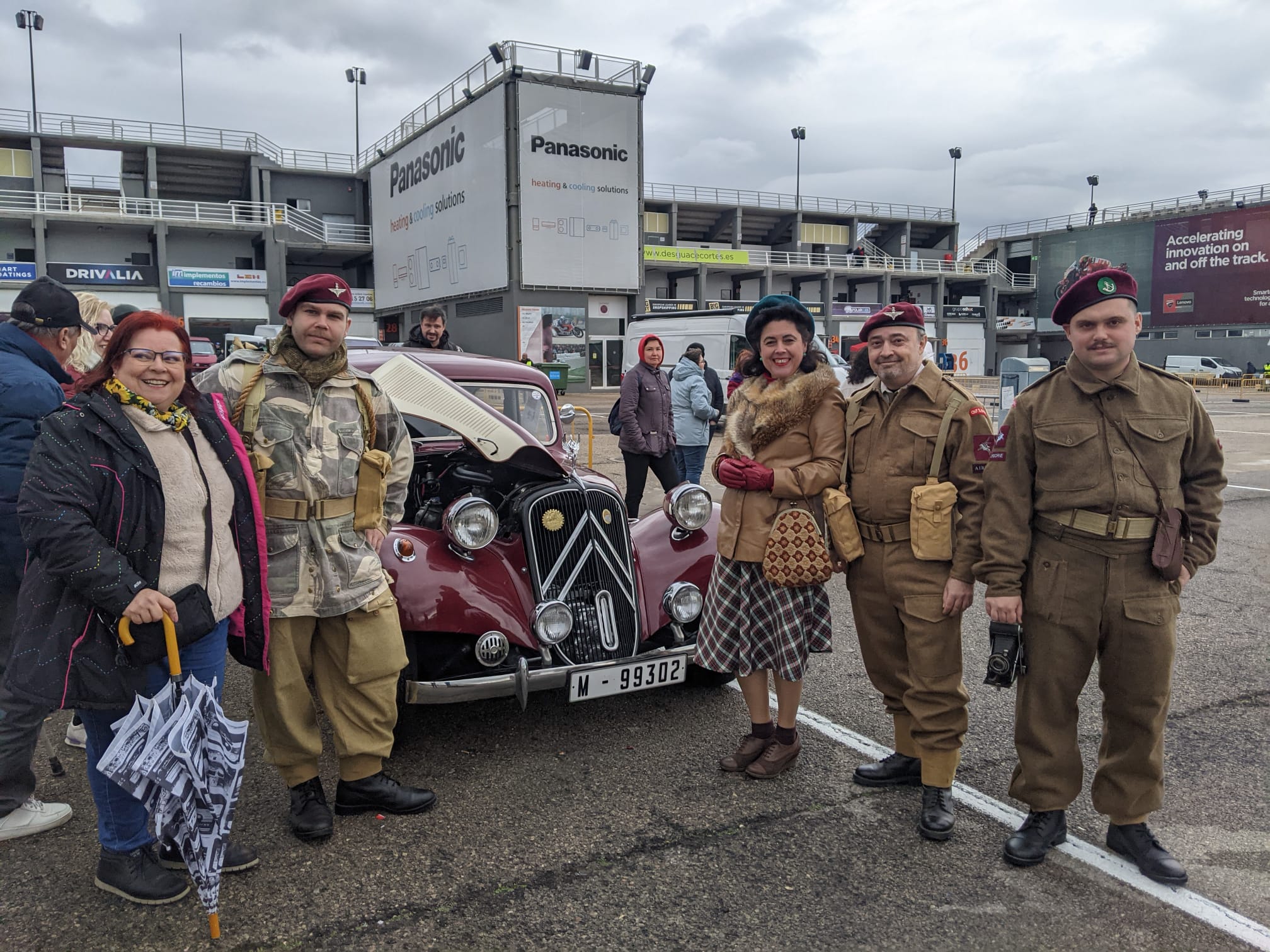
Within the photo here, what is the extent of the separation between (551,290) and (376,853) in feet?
83.9

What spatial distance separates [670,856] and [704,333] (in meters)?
16.0

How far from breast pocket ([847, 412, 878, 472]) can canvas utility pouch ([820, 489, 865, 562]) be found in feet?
0.45

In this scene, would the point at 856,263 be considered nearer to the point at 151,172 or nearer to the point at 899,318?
the point at 151,172

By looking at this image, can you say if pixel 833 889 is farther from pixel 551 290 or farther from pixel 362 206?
pixel 362 206

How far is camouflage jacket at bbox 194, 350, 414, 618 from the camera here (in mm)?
3006

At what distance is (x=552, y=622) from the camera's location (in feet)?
12.0

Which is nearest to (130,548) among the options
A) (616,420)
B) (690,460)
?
(616,420)

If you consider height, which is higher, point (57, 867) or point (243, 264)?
point (243, 264)

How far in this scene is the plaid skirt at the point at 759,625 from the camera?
3371 millimetres

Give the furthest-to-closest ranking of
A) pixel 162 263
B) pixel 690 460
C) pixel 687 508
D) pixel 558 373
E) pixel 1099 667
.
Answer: pixel 162 263 → pixel 558 373 → pixel 690 460 → pixel 687 508 → pixel 1099 667

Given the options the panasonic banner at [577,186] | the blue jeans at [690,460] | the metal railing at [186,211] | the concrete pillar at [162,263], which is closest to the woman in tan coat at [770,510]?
the blue jeans at [690,460]

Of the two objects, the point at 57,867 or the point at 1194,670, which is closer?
the point at 57,867

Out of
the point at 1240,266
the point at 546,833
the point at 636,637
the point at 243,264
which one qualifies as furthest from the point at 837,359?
the point at 1240,266

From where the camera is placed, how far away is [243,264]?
36500 mm
